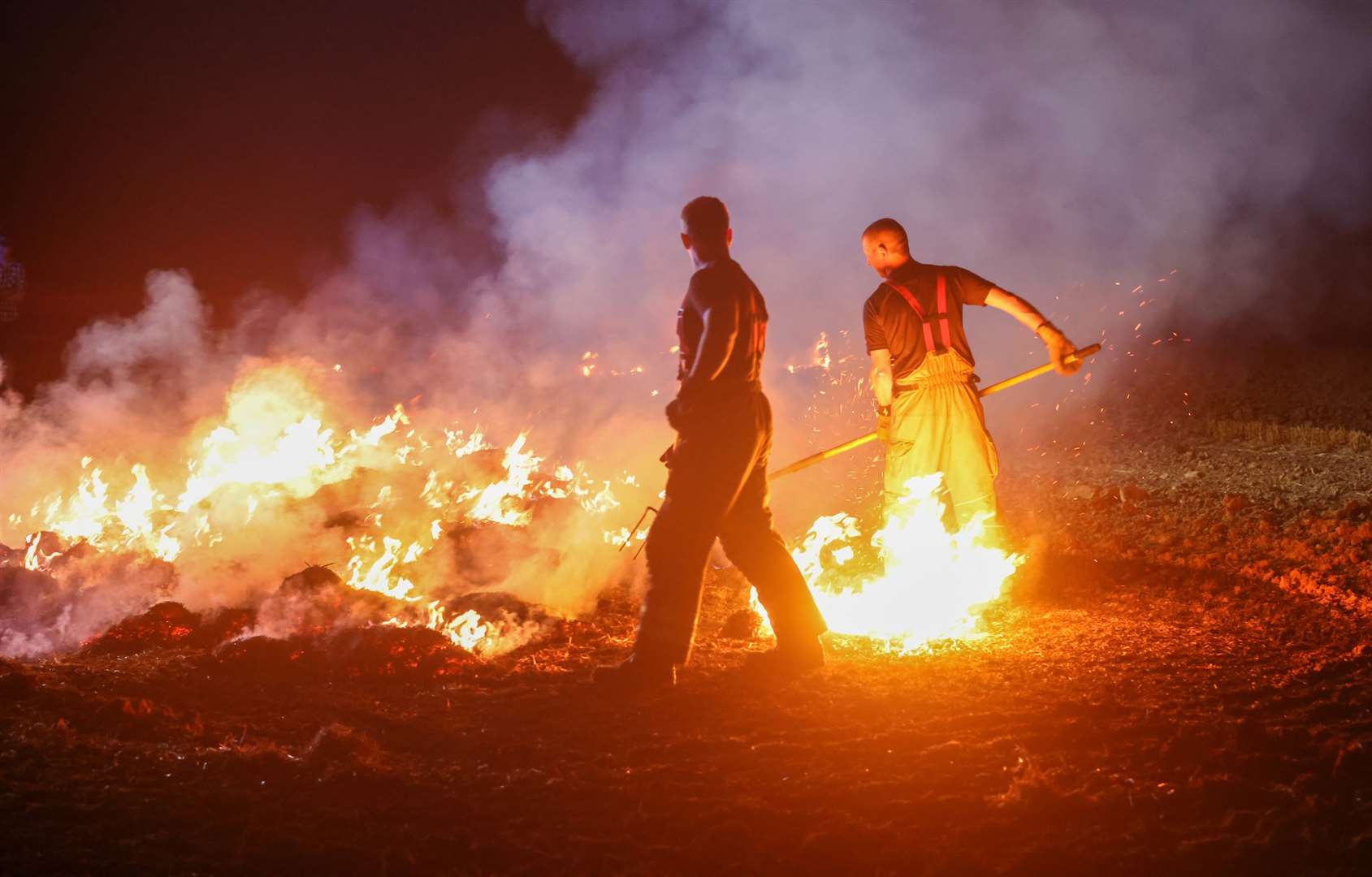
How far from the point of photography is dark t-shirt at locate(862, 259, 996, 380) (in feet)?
16.5

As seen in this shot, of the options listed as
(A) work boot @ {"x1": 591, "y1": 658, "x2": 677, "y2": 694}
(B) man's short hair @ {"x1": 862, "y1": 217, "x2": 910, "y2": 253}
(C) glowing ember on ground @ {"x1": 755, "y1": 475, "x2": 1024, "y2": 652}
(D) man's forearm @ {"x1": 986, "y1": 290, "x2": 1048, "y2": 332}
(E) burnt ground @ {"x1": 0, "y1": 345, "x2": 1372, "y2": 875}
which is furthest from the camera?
(B) man's short hair @ {"x1": 862, "y1": 217, "x2": 910, "y2": 253}

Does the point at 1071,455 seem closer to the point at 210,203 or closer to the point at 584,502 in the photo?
the point at 584,502

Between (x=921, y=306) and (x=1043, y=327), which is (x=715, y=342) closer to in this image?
(x=921, y=306)

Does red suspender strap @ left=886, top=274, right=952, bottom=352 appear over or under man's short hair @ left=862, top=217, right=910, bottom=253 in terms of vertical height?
under

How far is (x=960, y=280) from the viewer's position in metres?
5.05

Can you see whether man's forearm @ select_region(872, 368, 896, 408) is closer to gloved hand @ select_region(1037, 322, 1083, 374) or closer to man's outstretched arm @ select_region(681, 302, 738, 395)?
gloved hand @ select_region(1037, 322, 1083, 374)

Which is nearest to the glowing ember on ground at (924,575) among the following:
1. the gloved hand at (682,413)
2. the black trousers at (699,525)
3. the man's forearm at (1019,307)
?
the black trousers at (699,525)

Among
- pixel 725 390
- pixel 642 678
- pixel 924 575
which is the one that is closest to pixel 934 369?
pixel 924 575

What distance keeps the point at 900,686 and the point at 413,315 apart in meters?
8.29

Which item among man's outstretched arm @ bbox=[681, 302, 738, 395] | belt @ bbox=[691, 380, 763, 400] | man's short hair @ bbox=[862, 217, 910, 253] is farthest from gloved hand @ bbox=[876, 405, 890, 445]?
man's outstretched arm @ bbox=[681, 302, 738, 395]

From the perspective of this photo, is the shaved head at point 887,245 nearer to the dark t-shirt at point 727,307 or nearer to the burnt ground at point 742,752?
the dark t-shirt at point 727,307

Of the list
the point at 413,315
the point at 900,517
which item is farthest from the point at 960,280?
the point at 413,315

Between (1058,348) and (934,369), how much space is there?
63cm

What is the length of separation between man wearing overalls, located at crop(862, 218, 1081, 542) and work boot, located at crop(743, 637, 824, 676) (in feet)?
4.74
